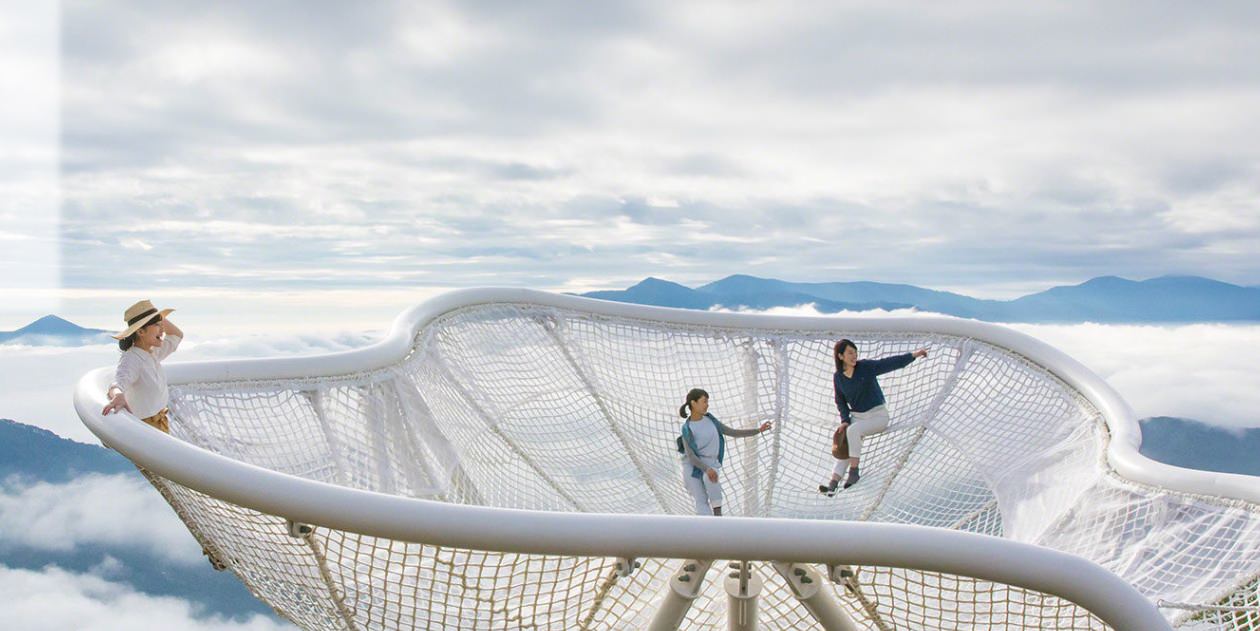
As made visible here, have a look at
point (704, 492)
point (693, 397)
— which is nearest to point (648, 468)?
point (704, 492)

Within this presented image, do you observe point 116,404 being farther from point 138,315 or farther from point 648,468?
point 648,468

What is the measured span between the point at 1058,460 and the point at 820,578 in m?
2.08

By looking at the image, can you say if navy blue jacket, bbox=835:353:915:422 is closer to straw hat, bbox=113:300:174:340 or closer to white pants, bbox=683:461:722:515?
white pants, bbox=683:461:722:515

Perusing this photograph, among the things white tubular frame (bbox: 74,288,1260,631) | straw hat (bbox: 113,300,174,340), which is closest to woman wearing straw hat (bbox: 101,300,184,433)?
straw hat (bbox: 113,300,174,340)

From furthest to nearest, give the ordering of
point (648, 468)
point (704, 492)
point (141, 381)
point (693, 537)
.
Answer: point (648, 468) → point (704, 492) → point (141, 381) → point (693, 537)

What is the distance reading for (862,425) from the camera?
410 cm

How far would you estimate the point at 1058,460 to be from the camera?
12.2ft

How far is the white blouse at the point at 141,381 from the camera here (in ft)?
8.32

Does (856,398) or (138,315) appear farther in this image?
(856,398)

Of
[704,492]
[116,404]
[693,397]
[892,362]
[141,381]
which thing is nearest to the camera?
[116,404]

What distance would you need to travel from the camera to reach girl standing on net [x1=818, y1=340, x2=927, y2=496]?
406cm

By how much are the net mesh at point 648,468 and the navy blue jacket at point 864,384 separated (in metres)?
0.15

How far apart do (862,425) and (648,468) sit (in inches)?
36.3

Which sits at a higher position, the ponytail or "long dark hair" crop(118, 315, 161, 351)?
"long dark hair" crop(118, 315, 161, 351)
